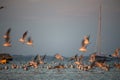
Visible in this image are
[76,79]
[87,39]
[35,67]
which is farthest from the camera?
[35,67]

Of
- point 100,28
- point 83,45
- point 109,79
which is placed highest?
point 100,28

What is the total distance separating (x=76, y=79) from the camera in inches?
668

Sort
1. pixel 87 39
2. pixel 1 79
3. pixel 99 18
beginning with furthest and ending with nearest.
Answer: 1. pixel 99 18
2. pixel 1 79
3. pixel 87 39

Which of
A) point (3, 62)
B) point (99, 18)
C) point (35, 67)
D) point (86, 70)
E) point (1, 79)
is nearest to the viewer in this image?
point (1, 79)

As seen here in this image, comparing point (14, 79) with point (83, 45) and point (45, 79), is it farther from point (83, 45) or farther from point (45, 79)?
point (83, 45)

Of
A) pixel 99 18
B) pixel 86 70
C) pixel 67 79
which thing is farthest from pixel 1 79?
pixel 99 18

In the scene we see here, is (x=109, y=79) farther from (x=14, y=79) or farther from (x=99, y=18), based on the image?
(x=99, y=18)

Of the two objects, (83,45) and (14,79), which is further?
(14,79)

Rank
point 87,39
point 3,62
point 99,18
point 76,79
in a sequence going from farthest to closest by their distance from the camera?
point 3,62
point 99,18
point 76,79
point 87,39

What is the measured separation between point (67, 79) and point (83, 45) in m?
8.35

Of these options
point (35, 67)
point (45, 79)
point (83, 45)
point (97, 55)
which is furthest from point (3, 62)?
point (83, 45)

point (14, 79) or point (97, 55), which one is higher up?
point (97, 55)

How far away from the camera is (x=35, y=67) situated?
24.5 m

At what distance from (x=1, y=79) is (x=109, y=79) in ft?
18.4
